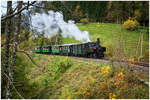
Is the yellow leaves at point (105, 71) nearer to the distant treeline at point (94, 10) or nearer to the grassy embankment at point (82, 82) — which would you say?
the grassy embankment at point (82, 82)

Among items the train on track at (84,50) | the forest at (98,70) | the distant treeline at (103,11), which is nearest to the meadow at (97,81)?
the forest at (98,70)

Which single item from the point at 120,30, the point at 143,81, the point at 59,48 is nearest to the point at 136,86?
the point at 143,81

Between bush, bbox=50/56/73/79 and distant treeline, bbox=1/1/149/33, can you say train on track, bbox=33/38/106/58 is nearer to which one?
bush, bbox=50/56/73/79

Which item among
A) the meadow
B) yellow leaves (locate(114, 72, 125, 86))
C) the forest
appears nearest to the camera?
the forest

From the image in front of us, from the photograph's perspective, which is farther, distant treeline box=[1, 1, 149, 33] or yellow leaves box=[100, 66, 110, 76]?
yellow leaves box=[100, 66, 110, 76]

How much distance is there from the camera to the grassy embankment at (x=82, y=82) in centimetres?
709

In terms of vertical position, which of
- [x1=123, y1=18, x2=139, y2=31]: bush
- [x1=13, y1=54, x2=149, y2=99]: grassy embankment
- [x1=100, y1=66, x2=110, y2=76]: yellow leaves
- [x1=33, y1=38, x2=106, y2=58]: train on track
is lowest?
[x1=13, y1=54, x2=149, y2=99]: grassy embankment

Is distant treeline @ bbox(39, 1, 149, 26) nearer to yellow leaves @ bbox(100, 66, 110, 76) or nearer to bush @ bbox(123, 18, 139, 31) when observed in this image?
bush @ bbox(123, 18, 139, 31)

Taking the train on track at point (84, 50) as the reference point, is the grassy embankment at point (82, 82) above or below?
below

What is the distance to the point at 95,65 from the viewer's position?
9805mm

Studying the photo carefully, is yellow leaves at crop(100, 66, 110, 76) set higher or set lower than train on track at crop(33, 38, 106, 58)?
lower

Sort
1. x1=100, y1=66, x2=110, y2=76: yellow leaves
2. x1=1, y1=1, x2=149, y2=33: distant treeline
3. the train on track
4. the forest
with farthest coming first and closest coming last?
the train on track
x1=100, y1=66, x2=110, y2=76: yellow leaves
the forest
x1=1, y1=1, x2=149, y2=33: distant treeline

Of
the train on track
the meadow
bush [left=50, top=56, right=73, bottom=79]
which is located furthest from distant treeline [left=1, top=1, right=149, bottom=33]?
bush [left=50, top=56, right=73, bottom=79]

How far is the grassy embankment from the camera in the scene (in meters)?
7.09
